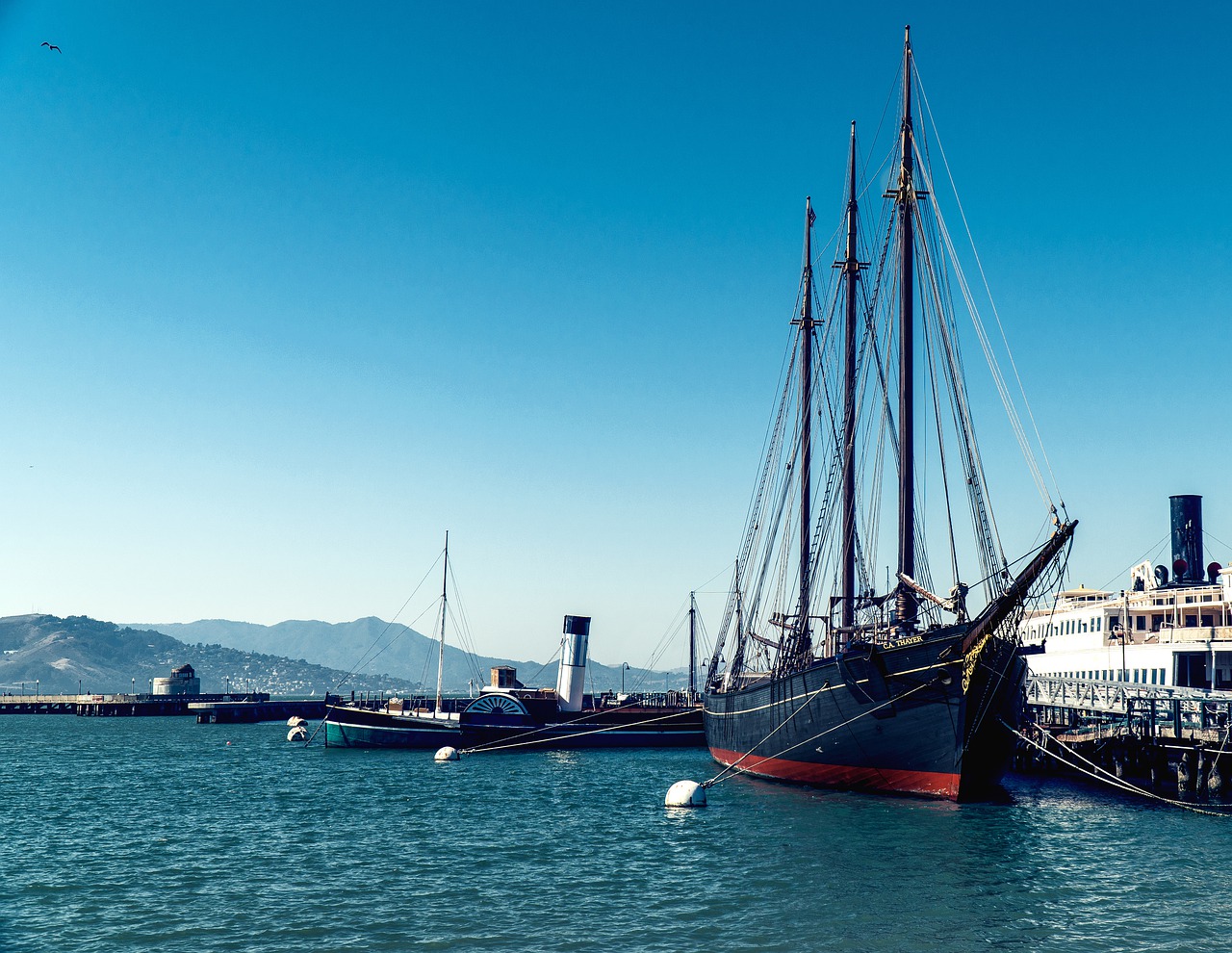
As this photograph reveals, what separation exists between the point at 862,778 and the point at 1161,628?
41111mm

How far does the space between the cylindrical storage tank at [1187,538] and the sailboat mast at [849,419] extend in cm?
4334

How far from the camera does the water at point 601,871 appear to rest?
24297mm

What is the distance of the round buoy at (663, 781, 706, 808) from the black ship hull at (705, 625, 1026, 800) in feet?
19.6

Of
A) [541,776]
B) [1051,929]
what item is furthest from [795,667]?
[1051,929]

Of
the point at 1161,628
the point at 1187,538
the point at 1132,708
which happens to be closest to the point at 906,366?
the point at 1132,708

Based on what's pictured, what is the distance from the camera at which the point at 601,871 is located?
31.6 m

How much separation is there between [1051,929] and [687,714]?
6600cm

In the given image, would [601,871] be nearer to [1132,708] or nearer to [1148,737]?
[1148,737]

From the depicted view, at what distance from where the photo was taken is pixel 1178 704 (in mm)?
→ 49969

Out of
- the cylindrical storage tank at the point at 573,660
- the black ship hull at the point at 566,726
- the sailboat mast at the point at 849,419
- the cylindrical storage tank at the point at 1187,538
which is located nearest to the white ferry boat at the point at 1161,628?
the cylindrical storage tank at the point at 1187,538

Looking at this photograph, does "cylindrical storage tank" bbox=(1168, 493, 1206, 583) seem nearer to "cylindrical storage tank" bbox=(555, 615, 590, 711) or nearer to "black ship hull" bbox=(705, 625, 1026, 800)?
"black ship hull" bbox=(705, 625, 1026, 800)

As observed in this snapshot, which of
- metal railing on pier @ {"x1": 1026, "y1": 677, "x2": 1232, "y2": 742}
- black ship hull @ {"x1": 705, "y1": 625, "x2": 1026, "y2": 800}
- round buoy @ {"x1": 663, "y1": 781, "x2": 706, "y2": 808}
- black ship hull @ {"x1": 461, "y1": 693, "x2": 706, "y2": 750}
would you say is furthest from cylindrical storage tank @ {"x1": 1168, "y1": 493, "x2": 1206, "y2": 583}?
round buoy @ {"x1": 663, "y1": 781, "x2": 706, "y2": 808}

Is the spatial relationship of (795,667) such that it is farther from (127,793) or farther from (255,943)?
(127,793)

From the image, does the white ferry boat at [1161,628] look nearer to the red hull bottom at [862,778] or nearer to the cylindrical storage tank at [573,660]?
the red hull bottom at [862,778]
